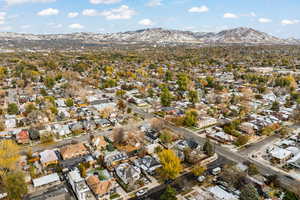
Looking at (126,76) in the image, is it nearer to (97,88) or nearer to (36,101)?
(97,88)

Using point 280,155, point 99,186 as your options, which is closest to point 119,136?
point 99,186

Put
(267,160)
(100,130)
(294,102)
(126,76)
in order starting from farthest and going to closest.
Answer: (126,76) < (294,102) < (100,130) < (267,160)

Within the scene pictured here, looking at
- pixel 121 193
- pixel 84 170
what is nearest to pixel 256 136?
pixel 121 193

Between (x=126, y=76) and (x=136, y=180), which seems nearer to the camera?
(x=136, y=180)

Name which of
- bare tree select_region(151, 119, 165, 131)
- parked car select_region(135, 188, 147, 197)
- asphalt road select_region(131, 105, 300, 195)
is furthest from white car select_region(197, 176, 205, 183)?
bare tree select_region(151, 119, 165, 131)

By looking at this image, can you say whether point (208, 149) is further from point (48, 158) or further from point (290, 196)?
point (48, 158)
